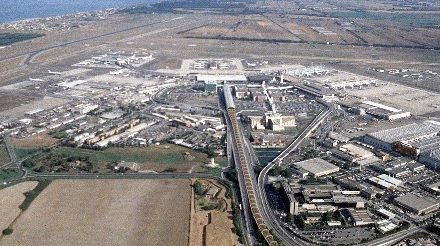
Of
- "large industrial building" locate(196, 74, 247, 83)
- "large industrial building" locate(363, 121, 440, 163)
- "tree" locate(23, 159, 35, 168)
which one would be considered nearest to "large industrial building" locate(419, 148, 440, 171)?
"large industrial building" locate(363, 121, 440, 163)

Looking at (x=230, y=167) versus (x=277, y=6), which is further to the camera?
(x=277, y=6)

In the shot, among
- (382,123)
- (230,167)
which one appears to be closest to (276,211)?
(230,167)

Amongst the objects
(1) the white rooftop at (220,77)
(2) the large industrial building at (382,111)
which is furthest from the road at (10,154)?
(2) the large industrial building at (382,111)

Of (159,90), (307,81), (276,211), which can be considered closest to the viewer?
(276,211)

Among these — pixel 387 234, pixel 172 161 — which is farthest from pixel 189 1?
pixel 387 234

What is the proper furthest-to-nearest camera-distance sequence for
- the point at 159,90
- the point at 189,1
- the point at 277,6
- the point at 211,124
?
the point at 189,1
the point at 277,6
the point at 159,90
the point at 211,124

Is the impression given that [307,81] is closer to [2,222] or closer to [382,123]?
[382,123]
